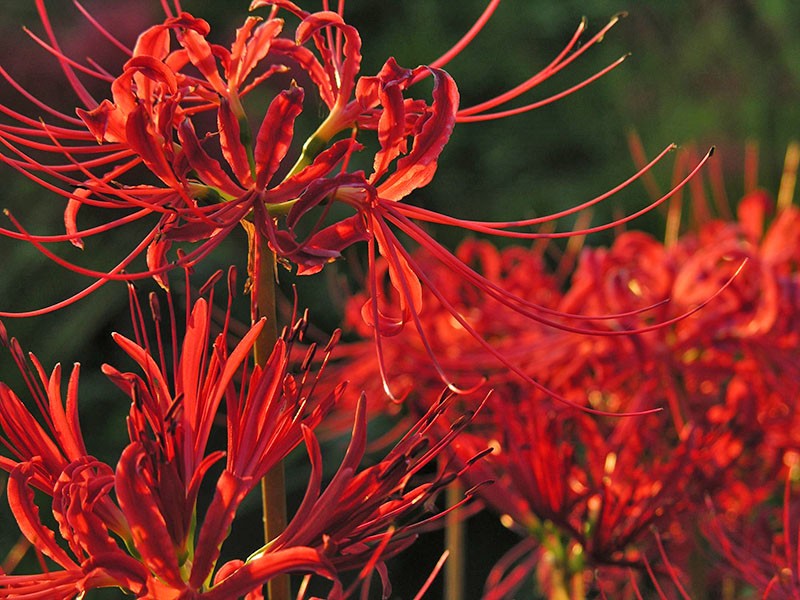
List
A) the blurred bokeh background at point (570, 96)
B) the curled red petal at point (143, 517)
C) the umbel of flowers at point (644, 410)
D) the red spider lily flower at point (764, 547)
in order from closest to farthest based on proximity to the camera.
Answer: the curled red petal at point (143, 517), the red spider lily flower at point (764, 547), the umbel of flowers at point (644, 410), the blurred bokeh background at point (570, 96)

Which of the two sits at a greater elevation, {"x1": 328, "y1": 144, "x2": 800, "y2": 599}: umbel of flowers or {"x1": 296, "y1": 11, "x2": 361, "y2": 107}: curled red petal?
{"x1": 296, "y1": 11, "x2": 361, "y2": 107}: curled red petal

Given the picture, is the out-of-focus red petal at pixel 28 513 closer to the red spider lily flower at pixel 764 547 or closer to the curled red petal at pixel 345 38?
the curled red petal at pixel 345 38

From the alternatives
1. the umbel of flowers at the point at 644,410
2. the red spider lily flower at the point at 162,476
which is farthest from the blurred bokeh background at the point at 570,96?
the red spider lily flower at the point at 162,476

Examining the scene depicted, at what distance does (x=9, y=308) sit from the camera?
1.97m

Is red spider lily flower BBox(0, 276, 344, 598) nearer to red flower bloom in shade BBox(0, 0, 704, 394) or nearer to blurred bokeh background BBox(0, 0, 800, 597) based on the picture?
red flower bloom in shade BBox(0, 0, 704, 394)

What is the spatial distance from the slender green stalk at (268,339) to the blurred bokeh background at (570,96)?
178 cm

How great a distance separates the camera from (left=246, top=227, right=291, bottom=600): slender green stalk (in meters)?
0.35

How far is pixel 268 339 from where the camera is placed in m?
0.36

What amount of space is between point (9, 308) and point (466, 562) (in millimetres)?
1027

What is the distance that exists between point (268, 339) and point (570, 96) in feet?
9.28

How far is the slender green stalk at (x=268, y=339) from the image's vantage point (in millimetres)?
352

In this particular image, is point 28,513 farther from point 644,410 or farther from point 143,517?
point 644,410

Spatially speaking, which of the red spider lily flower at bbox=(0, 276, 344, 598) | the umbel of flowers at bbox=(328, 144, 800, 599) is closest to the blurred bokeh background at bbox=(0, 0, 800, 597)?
the umbel of flowers at bbox=(328, 144, 800, 599)

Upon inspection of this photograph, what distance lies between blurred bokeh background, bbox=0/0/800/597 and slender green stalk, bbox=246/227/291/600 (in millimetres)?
1780
